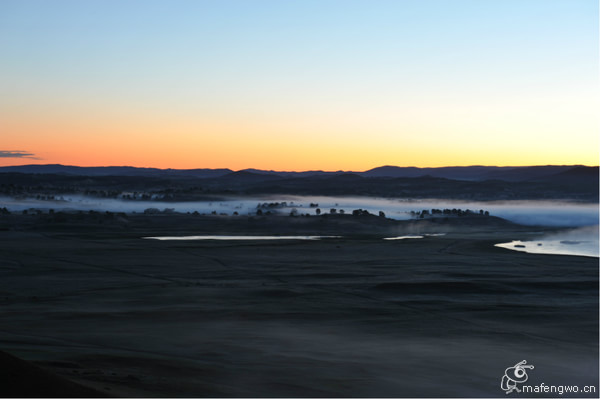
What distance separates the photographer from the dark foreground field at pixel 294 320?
24.8 feet

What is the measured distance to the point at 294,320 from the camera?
11.6 meters

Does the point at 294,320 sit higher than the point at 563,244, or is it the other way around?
the point at 563,244

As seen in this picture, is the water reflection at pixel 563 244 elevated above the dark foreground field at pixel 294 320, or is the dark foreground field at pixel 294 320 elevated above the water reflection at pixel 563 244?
the water reflection at pixel 563 244

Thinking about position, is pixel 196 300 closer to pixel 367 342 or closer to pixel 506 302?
pixel 367 342

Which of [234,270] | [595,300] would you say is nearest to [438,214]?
[234,270]

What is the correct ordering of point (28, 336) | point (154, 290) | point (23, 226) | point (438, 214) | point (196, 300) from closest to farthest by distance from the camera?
point (28, 336), point (196, 300), point (154, 290), point (23, 226), point (438, 214)

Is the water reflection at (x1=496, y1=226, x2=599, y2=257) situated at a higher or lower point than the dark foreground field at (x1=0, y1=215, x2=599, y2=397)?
higher

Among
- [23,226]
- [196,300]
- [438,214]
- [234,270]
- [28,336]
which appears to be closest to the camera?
[28,336]

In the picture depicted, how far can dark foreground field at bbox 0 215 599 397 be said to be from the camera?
755cm

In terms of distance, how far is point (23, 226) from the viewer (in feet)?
106

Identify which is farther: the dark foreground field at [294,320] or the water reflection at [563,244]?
the water reflection at [563,244]

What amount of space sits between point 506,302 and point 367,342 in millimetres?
4474

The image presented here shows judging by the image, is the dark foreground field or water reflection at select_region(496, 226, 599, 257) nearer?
the dark foreground field

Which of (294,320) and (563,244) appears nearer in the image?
(294,320)
